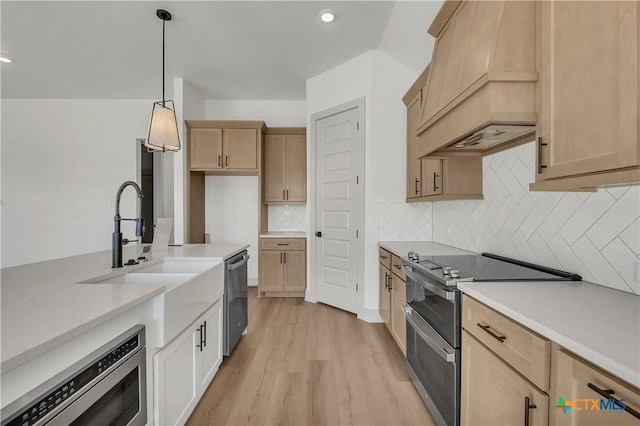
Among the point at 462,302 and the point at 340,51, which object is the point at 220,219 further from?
the point at 462,302

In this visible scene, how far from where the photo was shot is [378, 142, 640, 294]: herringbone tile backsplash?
1.19 metres

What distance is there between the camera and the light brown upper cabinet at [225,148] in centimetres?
407

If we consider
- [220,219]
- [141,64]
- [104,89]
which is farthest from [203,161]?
[104,89]

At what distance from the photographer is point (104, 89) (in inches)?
167

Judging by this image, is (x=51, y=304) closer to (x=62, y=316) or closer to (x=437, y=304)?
(x=62, y=316)


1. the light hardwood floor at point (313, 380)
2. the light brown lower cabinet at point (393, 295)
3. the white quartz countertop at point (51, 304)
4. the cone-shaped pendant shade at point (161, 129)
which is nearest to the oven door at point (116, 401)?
the white quartz countertop at point (51, 304)

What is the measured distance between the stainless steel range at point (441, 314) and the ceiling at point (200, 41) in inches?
77.4

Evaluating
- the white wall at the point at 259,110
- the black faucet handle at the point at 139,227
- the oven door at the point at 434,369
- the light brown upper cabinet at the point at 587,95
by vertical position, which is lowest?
the oven door at the point at 434,369

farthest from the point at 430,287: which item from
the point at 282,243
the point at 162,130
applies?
the point at 282,243

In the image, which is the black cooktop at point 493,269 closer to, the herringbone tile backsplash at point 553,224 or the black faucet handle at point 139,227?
the herringbone tile backsplash at point 553,224

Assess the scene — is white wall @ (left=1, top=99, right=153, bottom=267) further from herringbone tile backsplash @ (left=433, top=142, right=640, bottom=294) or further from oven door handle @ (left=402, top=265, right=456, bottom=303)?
herringbone tile backsplash @ (left=433, top=142, right=640, bottom=294)

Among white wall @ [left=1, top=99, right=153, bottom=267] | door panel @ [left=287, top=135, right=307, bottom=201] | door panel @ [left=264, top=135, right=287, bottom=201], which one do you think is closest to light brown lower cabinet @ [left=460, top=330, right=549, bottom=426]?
door panel @ [left=287, top=135, right=307, bottom=201]

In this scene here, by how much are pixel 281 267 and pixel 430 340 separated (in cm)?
→ 274

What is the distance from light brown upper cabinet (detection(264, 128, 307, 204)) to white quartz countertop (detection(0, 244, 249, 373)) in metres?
2.80
